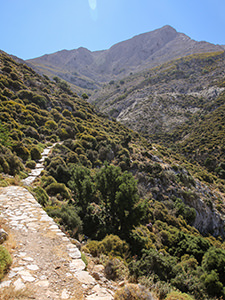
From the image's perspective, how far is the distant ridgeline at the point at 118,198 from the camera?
8180mm

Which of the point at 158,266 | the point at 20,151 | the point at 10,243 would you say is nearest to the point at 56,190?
the point at 20,151

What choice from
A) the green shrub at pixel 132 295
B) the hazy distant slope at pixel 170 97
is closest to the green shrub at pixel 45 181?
the green shrub at pixel 132 295

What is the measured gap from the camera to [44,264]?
4.03m

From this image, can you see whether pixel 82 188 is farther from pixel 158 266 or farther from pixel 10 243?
pixel 10 243

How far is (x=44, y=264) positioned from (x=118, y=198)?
8101 mm

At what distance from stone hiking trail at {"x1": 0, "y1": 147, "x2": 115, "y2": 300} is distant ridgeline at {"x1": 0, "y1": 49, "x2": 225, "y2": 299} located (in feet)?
4.99

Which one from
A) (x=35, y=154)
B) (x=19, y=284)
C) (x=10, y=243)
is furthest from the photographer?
(x=35, y=154)

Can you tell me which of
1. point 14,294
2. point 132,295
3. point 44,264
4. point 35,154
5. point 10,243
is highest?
point 14,294

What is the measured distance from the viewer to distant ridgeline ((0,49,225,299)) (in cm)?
818

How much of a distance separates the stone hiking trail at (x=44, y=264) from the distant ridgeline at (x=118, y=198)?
4.99 ft

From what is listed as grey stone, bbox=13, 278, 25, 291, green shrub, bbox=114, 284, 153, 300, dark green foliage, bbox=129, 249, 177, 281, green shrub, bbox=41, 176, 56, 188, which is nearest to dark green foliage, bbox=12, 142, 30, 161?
green shrub, bbox=41, 176, 56, 188

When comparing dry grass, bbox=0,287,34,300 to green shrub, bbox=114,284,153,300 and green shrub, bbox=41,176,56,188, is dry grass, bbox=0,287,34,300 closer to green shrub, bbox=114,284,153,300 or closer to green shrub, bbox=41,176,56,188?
green shrub, bbox=114,284,153,300

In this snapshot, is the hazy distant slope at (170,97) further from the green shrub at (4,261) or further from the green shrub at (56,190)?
the green shrub at (4,261)

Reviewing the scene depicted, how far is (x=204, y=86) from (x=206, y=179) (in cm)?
5880
